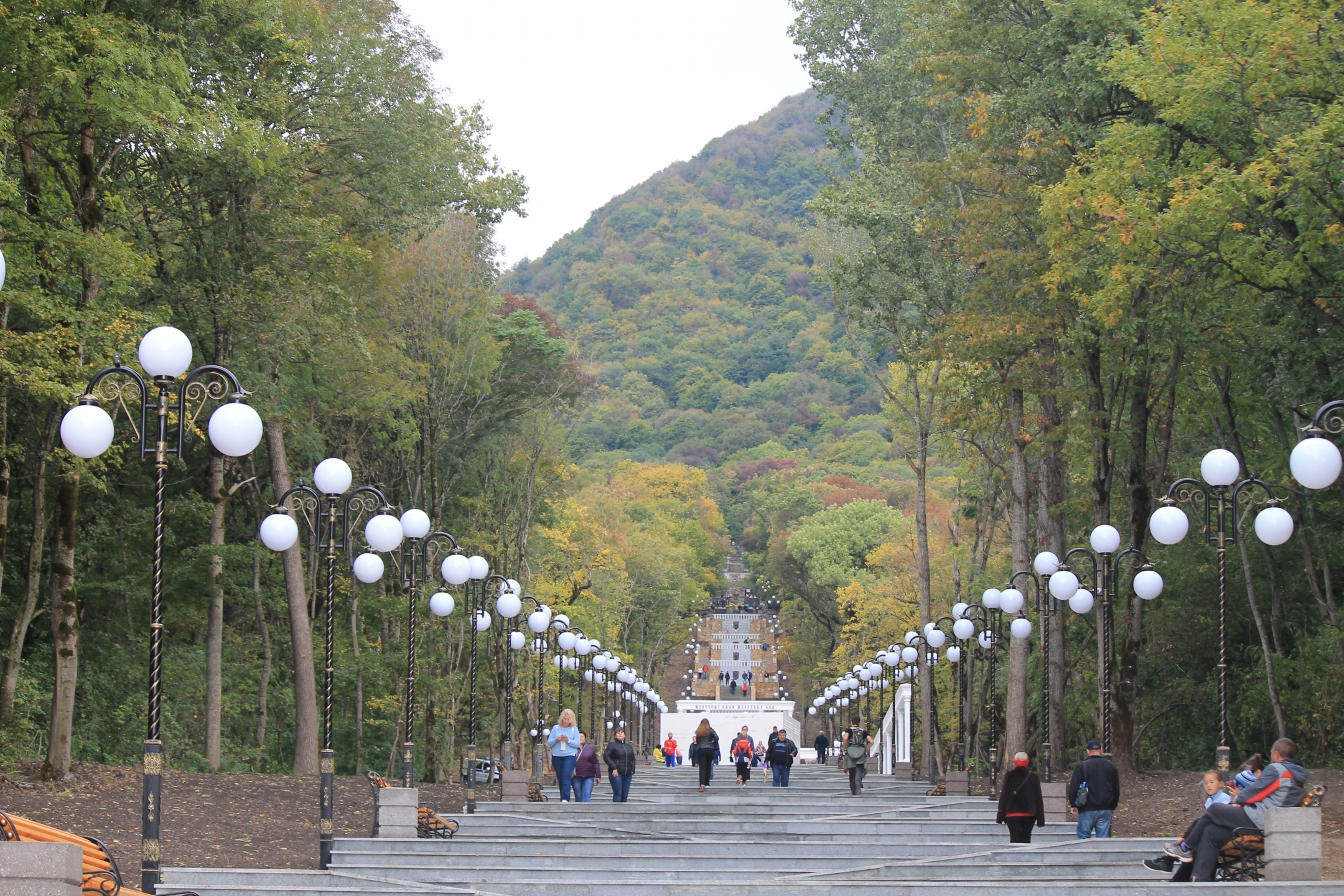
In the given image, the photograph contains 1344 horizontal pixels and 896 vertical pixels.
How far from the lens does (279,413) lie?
85.6 ft

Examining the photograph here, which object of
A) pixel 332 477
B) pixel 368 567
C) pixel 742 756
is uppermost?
pixel 332 477

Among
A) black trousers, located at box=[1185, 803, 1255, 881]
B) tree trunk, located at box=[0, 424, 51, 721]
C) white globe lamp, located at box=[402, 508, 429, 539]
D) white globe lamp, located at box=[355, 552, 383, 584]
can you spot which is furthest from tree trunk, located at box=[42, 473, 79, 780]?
black trousers, located at box=[1185, 803, 1255, 881]

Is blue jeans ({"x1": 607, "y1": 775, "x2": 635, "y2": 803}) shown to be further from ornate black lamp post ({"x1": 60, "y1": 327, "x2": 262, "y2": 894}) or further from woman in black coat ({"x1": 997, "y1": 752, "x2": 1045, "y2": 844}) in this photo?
ornate black lamp post ({"x1": 60, "y1": 327, "x2": 262, "y2": 894})

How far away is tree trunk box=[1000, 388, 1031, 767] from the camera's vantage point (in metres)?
28.3

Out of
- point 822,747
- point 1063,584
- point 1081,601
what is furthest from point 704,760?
point 822,747

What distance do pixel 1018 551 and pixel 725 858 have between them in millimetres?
16410

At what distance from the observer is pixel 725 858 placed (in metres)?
14.9

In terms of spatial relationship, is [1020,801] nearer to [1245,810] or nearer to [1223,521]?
[1245,810]

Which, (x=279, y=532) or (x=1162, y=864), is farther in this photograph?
(x=279, y=532)

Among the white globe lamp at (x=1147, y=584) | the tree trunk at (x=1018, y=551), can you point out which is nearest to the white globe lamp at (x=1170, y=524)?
the white globe lamp at (x=1147, y=584)

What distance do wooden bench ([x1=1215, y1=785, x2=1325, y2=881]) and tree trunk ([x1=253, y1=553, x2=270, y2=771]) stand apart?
2368 cm

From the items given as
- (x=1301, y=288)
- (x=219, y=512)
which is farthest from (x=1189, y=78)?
(x=219, y=512)

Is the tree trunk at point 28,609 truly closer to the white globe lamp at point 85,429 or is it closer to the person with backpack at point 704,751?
the white globe lamp at point 85,429

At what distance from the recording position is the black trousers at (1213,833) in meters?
12.5
